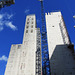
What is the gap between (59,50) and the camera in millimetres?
34500

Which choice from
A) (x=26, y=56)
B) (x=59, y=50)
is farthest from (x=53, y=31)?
(x=26, y=56)

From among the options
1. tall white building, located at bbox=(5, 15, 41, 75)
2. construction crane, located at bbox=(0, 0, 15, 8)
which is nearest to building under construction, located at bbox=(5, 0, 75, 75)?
tall white building, located at bbox=(5, 15, 41, 75)

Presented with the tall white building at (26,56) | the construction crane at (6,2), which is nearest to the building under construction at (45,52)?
the tall white building at (26,56)

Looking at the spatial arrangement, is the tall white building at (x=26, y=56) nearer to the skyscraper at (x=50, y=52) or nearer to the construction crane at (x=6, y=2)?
the skyscraper at (x=50, y=52)

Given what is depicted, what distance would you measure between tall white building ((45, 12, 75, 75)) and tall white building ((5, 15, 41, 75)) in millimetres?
13016

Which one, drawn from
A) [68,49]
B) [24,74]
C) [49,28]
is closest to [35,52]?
[24,74]

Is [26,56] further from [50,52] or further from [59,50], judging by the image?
[59,50]

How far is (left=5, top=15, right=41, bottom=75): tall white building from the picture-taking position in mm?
41875

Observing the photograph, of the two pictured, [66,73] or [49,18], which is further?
[49,18]

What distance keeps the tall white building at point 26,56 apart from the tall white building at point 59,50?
1302cm

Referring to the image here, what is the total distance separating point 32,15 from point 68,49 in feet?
140

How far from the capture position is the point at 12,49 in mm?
49938

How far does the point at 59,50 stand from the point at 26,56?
19.6 m

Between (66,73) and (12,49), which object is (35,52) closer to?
(12,49)
